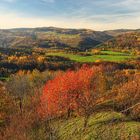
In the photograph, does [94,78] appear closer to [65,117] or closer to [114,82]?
[114,82]

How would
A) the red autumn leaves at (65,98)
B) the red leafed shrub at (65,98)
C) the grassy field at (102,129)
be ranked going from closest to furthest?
the grassy field at (102,129) → the red leafed shrub at (65,98) → the red autumn leaves at (65,98)

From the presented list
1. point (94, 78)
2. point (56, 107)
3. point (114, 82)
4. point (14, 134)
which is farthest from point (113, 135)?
point (114, 82)

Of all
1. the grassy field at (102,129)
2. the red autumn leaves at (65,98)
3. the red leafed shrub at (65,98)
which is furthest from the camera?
the red autumn leaves at (65,98)

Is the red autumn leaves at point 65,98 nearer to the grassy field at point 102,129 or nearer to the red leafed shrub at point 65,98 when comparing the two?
the red leafed shrub at point 65,98

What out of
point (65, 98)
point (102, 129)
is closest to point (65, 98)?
point (65, 98)

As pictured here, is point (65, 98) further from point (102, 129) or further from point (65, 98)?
point (102, 129)

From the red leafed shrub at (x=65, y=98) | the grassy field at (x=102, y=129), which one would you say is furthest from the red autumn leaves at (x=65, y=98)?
the grassy field at (x=102, y=129)

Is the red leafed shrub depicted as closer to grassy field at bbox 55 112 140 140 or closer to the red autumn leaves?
the red autumn leaves

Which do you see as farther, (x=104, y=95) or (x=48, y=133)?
(x=104, y=95)
